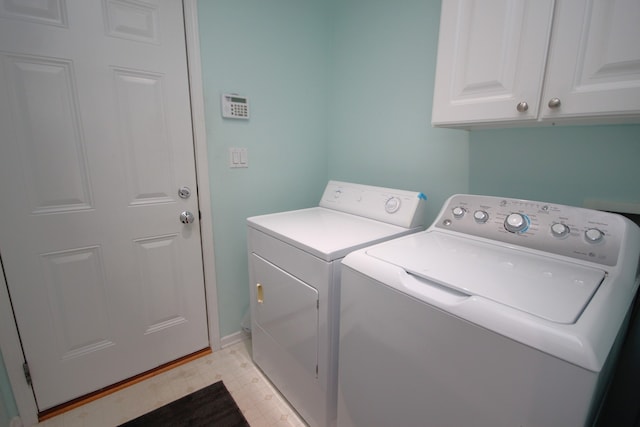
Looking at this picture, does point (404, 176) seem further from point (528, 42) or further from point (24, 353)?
point (24, 353)

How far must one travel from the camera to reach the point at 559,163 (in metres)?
1.13

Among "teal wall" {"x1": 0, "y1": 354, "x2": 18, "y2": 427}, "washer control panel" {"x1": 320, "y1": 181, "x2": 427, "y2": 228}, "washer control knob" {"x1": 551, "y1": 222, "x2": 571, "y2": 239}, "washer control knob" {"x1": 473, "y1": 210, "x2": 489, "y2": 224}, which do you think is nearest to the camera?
"washer control knob" {"x1": 551, "y1": 222, "x2": 571, "y2": 239}

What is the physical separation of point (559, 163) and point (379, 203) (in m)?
0.77

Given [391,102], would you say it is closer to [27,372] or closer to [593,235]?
[593,235]

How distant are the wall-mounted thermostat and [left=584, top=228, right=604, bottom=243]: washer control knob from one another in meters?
1.68

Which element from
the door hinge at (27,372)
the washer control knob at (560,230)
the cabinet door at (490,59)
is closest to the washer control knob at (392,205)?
the cabinet door at (490,59)

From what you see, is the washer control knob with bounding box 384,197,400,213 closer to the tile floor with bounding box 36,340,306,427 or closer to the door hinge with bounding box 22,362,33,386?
the tile floor with bounding box 36,340,306,427

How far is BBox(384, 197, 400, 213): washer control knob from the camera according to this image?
58.5 inches

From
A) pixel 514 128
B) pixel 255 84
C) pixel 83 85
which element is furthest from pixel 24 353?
pixel 514 128

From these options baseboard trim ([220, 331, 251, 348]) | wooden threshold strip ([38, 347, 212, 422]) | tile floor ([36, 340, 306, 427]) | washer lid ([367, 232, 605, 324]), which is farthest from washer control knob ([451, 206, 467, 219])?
wooden threshold strip ([38, 347, 212, 422])

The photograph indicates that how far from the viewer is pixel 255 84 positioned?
1.77 meters

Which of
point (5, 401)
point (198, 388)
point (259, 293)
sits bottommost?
point (198, 388)

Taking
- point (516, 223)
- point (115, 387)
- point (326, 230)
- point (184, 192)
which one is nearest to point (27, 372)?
point (115, 387)

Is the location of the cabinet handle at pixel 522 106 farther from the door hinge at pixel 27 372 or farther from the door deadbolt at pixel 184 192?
the door hinge at pixel 27 372
